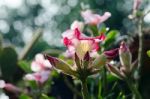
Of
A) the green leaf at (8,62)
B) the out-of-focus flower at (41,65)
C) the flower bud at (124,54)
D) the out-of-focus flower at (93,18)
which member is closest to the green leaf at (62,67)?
the flower bud at (124,54)

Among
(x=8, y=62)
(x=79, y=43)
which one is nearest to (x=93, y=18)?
(x=79, y=43)

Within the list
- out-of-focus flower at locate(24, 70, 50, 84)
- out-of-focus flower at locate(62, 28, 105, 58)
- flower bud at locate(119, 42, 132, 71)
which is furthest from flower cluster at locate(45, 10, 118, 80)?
out-of-focus flower at locate(24, 70, 50, 84)

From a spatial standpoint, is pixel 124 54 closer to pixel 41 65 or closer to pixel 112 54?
pixel 112 54

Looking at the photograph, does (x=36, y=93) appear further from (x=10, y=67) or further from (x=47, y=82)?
(x=10, y=67)

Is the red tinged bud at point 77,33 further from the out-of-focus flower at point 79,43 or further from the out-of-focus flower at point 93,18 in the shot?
the out-of-focus flower at point 93,18

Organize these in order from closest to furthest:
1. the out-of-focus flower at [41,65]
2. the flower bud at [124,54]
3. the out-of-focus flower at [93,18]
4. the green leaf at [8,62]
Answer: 1. the flower bud at [124,54]
2. the out-of-focus flower at [93,18]
3. the out-of-focus flower at [41,65]
4. the green leaf at [8,62]

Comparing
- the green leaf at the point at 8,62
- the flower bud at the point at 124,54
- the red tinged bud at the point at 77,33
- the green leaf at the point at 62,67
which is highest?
the green leaf at the point at 8,62

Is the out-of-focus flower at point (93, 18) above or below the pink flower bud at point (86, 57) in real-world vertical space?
above

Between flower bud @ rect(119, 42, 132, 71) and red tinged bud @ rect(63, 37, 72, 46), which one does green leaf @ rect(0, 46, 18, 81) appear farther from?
red tinged bud @ rect(63, 37, 72, 46)

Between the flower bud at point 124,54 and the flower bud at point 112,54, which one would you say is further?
the flower bud at point 124,54
